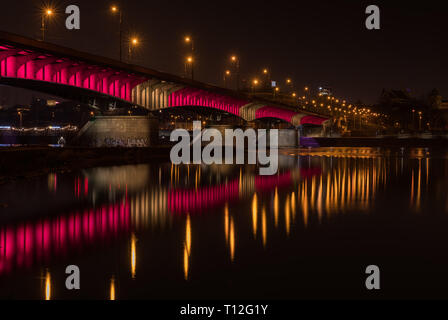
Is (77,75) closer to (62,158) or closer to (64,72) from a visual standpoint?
(64,72)

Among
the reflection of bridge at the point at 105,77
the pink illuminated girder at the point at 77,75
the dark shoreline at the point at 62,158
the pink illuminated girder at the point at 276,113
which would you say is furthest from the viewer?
the pink illuminated girder at the point at 276,113

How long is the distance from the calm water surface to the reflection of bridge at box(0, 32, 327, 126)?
1654 centimetres

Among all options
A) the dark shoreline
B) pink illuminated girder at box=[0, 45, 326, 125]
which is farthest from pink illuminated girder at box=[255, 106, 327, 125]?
the dark shoreline

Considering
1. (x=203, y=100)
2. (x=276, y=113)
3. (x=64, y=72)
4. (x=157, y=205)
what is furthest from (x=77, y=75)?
(x=276, y=113)

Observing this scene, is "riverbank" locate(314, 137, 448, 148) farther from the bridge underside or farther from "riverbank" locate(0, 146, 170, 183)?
"riverbank" locate(0, 146, 170, 183)

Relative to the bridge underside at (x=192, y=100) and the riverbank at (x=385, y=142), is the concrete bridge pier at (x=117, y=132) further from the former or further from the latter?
the riverbank at (x=385, y=142)

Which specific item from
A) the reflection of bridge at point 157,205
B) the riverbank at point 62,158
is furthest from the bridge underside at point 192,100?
the reflection of bridge at point 157,205

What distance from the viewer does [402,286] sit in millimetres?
11281

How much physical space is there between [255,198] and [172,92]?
1924 inches

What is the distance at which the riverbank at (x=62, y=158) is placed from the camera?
122 feet

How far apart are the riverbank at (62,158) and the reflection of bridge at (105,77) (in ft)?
18.6

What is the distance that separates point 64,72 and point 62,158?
792cm

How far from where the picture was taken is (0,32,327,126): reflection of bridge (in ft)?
139
